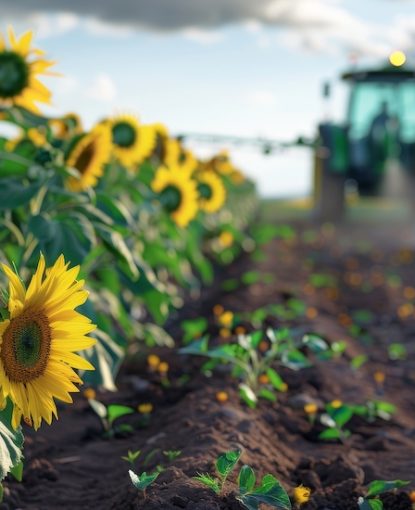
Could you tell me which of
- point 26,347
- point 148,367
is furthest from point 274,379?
point 26,347

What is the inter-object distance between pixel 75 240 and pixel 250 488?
1188 mm

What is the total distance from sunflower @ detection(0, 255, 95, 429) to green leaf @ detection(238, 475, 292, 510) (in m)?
0.51

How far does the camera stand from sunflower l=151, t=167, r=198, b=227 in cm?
542

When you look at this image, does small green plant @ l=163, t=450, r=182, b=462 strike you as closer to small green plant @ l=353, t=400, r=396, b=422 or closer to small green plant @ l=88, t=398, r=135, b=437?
small green plant @ l=88, t=398, r=135, b=437

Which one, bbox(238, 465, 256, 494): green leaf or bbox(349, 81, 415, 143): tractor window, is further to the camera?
bbox(349, 81, 415, 143): tractor window

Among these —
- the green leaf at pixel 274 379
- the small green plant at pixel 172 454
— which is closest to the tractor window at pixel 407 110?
the green leaf at pixel 274 379

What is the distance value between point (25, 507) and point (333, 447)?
1.16 meters

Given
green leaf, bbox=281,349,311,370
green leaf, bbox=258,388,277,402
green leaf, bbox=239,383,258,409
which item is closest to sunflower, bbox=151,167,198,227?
green leaf, bbox=281,349,311,370

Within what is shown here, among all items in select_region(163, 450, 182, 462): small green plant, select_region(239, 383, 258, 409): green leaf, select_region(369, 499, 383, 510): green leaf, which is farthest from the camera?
select_region(239, 383, 258, 409): green leaf

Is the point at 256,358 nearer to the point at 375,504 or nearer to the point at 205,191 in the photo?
the point at 375,504

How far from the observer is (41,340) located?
2.09 m

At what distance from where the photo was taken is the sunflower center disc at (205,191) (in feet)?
23.6

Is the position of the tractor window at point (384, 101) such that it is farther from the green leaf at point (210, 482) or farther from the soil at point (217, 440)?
the green leaf at point (210, 482)

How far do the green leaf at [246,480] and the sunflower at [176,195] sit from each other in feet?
10.4
